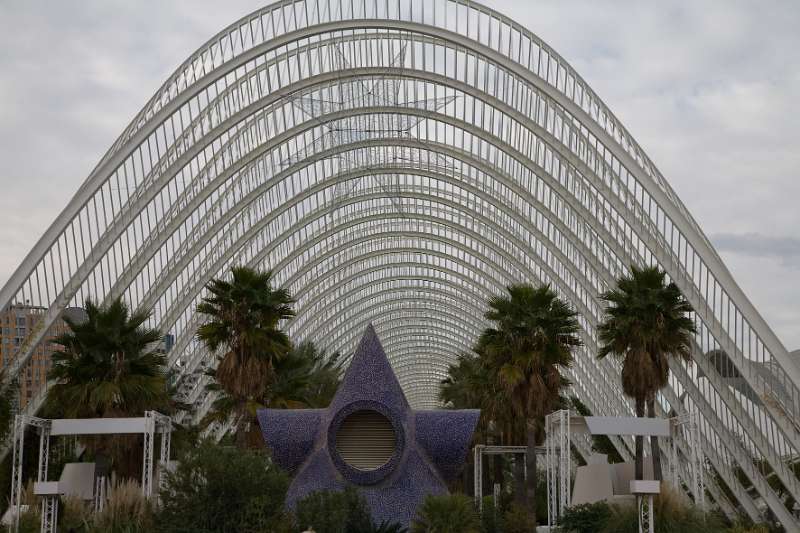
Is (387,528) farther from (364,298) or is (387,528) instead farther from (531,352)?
(364,298)

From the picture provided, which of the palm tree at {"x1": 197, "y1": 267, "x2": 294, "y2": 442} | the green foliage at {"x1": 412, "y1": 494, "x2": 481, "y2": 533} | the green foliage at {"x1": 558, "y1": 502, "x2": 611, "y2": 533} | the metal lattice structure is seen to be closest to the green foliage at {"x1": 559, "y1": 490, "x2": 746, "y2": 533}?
the green foliage at {"x1": 558, "y1": 502, "x2": 611, "y2": 533}

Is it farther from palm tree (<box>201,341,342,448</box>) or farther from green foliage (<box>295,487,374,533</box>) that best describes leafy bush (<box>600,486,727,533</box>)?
palm tree (<box>201,341,342,448</box>)

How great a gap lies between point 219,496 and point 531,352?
15.9m

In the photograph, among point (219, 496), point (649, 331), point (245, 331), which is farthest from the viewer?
point (649, 331)

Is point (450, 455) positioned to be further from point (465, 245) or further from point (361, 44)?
point (465, 245)

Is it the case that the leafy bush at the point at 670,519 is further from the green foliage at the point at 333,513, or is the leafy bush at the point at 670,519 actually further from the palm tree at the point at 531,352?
the palm tree at the point at 531,352

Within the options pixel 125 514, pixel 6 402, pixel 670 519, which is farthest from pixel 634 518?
pixel 6 402

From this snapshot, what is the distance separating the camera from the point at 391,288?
95000mm

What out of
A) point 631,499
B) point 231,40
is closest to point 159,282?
point 231,40

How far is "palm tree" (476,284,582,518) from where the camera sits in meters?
39.4

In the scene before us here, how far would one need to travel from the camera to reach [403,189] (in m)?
68.2

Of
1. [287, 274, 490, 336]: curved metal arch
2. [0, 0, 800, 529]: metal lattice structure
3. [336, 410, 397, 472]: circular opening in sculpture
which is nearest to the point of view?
[336, 410, 397, 472]: circular opening in sculpture

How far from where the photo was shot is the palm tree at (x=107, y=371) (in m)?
34.4

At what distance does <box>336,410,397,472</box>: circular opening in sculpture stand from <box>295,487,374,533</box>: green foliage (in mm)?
3529
